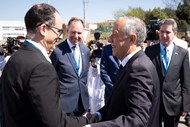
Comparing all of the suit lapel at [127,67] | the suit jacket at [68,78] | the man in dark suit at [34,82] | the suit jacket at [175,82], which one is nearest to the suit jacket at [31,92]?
the man in dark suit at [34,82]

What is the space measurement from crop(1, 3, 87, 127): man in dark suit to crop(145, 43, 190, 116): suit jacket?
2.49 metres

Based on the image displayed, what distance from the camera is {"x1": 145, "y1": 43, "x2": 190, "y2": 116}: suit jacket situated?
436 cm

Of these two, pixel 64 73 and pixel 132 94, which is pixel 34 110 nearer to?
pixel 132 94

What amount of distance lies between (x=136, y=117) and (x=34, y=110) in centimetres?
76

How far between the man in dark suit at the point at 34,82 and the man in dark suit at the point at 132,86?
0.45 metres

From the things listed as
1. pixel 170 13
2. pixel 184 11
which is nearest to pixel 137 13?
pixel 170 13

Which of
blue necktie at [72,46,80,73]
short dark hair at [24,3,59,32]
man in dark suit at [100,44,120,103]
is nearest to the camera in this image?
short dark hair at [24,3,59,32]

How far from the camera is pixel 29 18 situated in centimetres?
218

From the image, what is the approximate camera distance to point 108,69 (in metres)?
4.85

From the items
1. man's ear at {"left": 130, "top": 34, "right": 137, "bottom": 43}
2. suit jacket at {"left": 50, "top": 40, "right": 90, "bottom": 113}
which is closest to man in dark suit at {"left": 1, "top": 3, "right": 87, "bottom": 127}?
man's ear at {"left": 130, "top": 34, "right": 137, "bottom": 43}

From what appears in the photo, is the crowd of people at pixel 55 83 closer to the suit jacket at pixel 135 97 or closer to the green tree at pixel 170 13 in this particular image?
the suit jacket at pixel 135 97

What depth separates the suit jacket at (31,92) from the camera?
2.00m

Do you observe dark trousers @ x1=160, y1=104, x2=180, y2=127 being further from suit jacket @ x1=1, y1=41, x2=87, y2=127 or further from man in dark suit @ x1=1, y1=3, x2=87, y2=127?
suit jacket @ x1=1, y1=41, x2=87, y2=127

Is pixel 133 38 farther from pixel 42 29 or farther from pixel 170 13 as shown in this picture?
pixel 170 13
